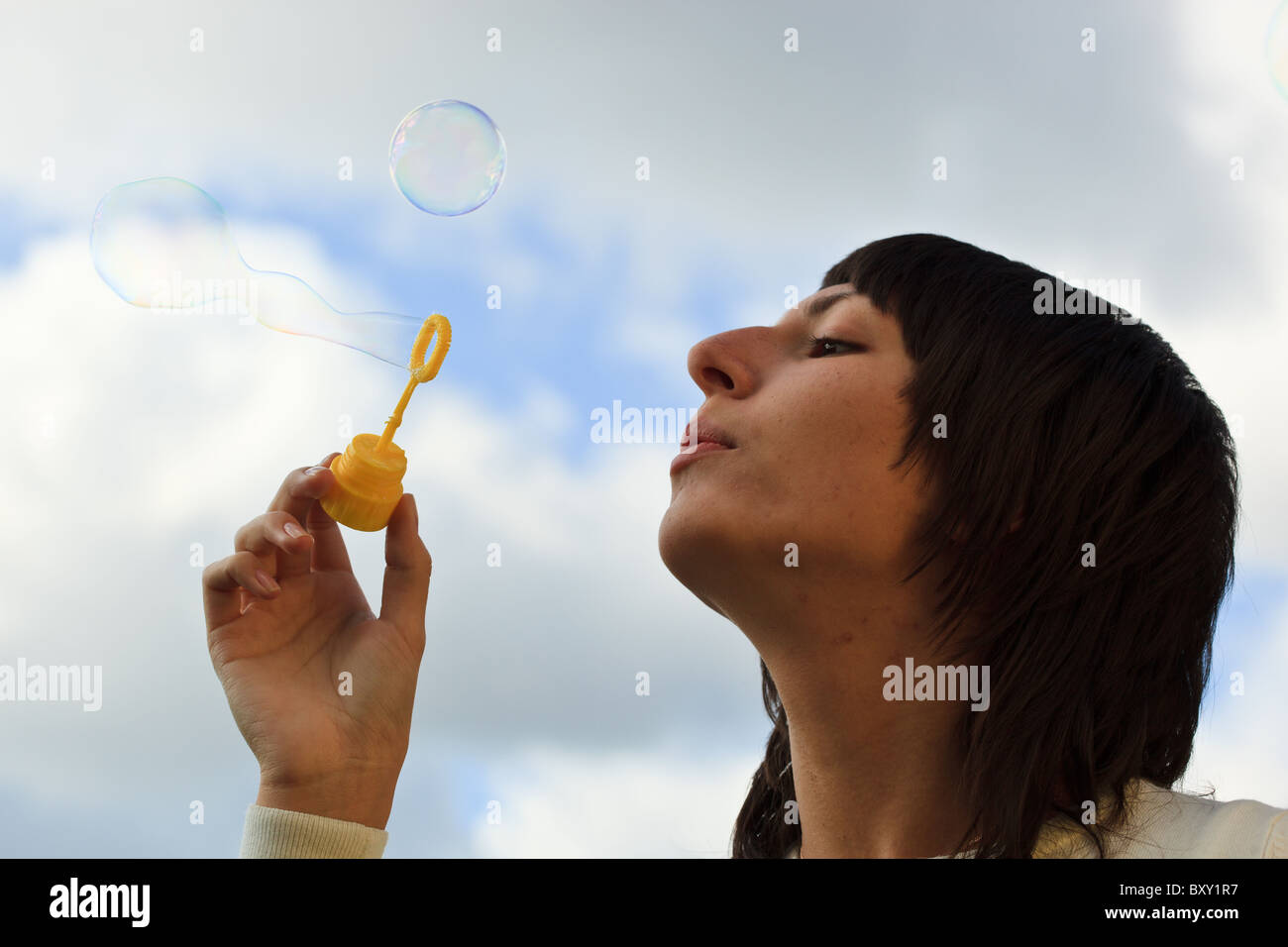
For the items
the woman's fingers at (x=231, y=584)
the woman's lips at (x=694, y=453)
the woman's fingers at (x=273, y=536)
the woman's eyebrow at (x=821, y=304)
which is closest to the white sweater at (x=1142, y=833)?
the woman's fingers at (x=231, y=584)

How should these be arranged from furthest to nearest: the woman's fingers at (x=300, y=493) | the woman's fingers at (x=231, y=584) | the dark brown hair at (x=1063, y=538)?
1. the woman's fingers at (x=300, y=493)
2. the woman's fingers at (x=231, y=584)
3. the dark brown hair at (x=1063, y=538)

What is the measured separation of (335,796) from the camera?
2.59m

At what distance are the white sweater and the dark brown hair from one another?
48 mm

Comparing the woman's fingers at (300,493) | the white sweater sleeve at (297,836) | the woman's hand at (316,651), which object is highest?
the woman's fingers at (300,493)

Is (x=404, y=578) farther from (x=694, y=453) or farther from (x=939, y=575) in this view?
(x=939, y=575)

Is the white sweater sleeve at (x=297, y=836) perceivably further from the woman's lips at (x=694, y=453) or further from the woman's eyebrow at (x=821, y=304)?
the woman's eyebrow at (x=821, y=304)

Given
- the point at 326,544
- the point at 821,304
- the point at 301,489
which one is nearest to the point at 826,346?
the point at 821,304

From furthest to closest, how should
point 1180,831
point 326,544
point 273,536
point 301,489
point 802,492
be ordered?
1. point 326,544
2. point 301,489
3. point 273,536
4. point 802,492
5. point 1180,831

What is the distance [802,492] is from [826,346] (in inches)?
18.2

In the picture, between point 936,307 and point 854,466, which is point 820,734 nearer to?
point 854,466

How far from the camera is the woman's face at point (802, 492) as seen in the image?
2.36m

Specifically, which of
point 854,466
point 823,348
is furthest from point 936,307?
point 854,466
